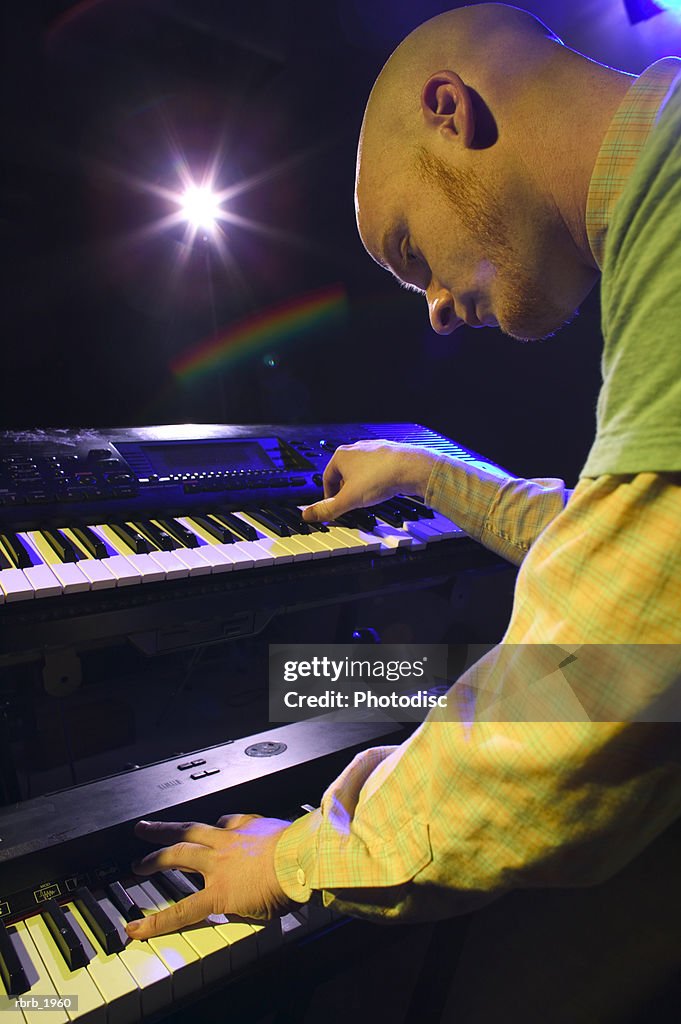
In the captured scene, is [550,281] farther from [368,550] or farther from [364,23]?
[364,23]

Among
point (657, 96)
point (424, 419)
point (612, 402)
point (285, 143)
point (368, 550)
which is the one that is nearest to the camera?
point (612, 402)

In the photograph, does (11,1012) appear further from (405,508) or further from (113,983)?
(405,508)

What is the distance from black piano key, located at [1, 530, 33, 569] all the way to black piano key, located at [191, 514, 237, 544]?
34 cm

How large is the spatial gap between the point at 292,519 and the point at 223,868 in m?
0.79

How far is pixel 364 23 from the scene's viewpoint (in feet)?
7.05

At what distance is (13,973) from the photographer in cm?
74

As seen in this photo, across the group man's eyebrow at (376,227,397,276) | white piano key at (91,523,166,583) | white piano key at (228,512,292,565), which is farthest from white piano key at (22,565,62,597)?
man's eyebrow at (376,227,397,276)

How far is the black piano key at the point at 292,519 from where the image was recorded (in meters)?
1.40

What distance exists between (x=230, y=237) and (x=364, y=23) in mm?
824

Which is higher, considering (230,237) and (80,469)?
(230,237)

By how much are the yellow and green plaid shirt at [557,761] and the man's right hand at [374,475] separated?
753 millimetres

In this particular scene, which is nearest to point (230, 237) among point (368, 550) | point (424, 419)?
point (424, 419)

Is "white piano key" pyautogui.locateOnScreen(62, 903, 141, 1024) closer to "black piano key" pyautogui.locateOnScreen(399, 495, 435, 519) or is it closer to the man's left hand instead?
the man's left hand

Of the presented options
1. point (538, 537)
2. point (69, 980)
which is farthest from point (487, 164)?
point (69, 980)
